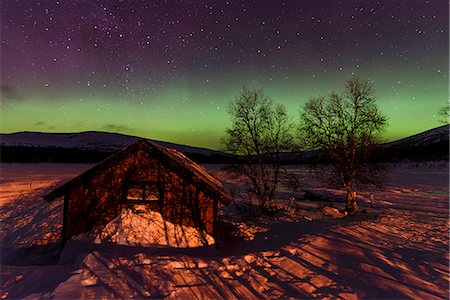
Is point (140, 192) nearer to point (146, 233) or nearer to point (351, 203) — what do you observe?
point (146, 233)

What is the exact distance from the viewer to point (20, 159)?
57.3m

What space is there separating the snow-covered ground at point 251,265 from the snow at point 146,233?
0.37 m

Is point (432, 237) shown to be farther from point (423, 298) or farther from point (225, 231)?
point (225, 231)

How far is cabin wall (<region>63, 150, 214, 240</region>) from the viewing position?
1120 cm

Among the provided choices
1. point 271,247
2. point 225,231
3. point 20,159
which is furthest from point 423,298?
point 20,159

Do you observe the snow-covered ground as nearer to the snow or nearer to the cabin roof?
the snow

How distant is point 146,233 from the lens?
429 inches

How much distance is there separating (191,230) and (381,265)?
24.2 ft

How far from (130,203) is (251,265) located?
5.94 meters

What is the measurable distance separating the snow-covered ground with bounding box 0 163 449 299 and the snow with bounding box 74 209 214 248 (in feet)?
1.23

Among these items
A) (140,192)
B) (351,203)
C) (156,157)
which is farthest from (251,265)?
(351,203)

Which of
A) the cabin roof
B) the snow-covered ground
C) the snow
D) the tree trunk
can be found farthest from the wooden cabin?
the tree trunk

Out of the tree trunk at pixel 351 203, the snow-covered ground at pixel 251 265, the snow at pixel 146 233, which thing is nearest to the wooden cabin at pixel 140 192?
the snow at pixel 146 233

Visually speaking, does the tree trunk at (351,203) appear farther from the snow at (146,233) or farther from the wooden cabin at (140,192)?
the snow at (146,233)
